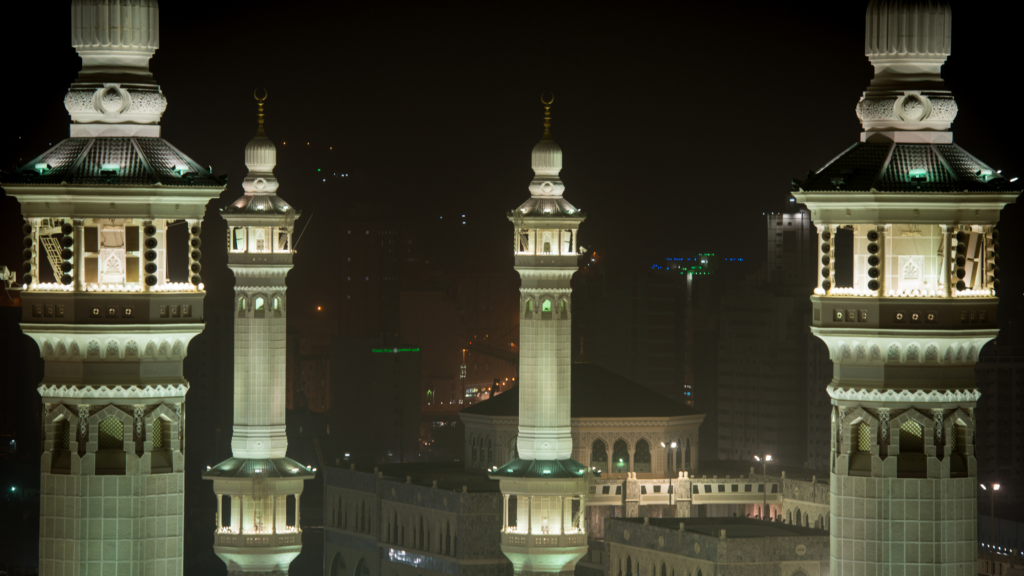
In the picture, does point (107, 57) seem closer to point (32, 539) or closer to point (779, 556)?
point (779, 556)

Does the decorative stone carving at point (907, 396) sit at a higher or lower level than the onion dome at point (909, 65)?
lower

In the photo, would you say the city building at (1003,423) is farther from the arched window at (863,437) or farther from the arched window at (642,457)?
the arched window at (863,437)

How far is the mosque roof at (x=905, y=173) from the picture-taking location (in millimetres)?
20703

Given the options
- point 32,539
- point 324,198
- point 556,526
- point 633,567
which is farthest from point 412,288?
point 556,526

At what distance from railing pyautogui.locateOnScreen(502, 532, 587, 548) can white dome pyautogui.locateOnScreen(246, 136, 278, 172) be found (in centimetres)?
1003

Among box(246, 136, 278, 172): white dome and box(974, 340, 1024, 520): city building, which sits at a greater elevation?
box(246, 136, 278, 172): white dome

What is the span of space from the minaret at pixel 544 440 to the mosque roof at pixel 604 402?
137 feet

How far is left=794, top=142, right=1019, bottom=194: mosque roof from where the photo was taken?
20.7m

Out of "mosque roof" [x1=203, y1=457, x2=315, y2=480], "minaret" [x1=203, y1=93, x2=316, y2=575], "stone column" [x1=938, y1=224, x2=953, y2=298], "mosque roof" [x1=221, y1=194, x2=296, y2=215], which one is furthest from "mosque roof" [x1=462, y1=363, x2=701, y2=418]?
"stone column" [x1=938, y1=224, x2=953, y2=298]

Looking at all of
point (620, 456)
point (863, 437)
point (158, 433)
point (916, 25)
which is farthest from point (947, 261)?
point (620, 456)

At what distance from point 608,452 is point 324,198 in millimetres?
54499

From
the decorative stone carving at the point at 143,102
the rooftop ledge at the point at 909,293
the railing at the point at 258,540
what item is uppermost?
the decorative stone carving at the point at 143,102

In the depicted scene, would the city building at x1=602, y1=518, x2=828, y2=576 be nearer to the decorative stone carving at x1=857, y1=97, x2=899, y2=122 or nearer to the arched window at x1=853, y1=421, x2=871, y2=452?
the arched window at x1=853, y1=421, x2=871, y2=452

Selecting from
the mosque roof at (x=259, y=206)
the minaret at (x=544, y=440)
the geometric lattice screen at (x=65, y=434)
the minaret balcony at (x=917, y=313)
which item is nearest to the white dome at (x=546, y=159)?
the minaret at (x=544, y=440)
